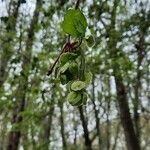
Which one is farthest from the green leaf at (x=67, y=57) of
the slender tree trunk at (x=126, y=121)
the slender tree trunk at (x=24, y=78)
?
the slender tree trunk at (x=126, y=121)

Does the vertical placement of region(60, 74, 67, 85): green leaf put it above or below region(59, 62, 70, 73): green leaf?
below

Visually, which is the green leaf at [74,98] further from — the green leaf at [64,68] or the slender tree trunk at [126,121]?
the slender tree trunk at [126,121]

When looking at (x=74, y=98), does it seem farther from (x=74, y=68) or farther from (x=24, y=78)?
(x=24, y=78)

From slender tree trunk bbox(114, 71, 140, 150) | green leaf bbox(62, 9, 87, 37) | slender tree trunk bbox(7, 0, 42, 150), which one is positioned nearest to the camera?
green leaf bbox(62, 9, 87, 37)

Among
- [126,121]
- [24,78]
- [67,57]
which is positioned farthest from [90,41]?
[126,121]

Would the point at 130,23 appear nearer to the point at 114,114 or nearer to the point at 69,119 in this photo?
the point at 114,114

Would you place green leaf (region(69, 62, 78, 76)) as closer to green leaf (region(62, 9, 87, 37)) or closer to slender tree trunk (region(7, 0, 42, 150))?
green leaf (region(62, 9, 87, 37))

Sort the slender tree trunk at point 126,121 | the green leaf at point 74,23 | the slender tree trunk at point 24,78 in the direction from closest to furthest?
1. the green leaf at point 74,23
2. the slender tree trunk at point 24,78
3. the slender tree trunk at point 126,121

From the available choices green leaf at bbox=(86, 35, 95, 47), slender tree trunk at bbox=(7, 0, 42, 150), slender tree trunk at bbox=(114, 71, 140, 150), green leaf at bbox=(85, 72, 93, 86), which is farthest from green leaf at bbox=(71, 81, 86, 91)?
slender tree trunk at bbox=(114, 71, 140, 150)
